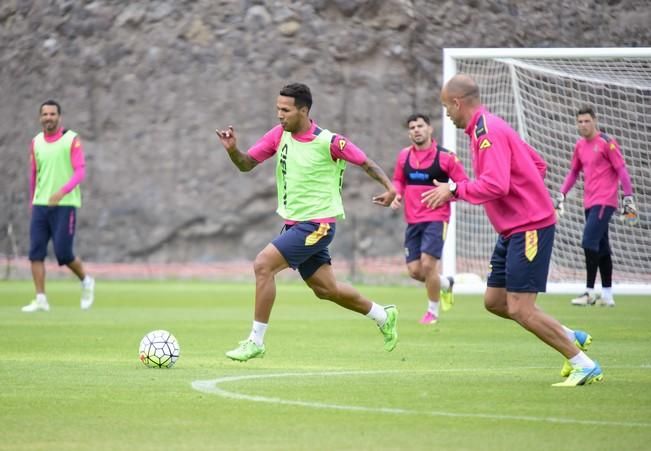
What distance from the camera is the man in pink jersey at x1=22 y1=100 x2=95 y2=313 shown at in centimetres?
1691

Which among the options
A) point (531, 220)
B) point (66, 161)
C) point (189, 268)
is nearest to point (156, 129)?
point (189, 268)

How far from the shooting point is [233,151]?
1063 centimetres

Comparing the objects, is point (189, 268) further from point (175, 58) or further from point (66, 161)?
point (66, 161)

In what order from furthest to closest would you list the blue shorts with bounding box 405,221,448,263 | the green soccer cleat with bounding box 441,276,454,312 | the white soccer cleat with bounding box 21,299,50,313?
the white soccer cleat with bounding box 21,299,50,313 → the green soccer cleat with bounding box 441,276,454,312 → the blue shorts with bounding box 405,221,448,263

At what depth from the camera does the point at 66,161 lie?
17250mm

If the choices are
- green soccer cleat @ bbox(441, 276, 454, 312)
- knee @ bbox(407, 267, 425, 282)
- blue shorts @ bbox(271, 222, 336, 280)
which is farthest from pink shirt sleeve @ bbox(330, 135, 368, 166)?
green soccer cleat @ bbox(441, 276, 454, 312)

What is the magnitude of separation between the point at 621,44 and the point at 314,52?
274 inches

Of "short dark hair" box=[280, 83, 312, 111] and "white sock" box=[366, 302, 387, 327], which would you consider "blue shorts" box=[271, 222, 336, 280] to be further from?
"short dark hair" box=[280, 83, 312, 111]

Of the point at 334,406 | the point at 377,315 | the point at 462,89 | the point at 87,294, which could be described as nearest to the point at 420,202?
the point at 377,315

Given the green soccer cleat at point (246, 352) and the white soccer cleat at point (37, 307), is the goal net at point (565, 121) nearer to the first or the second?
the white soccer cleat at point (37, 307)

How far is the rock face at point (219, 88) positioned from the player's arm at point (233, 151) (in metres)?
18.2

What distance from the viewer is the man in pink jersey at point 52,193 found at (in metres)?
16.9

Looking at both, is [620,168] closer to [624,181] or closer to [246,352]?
[624,181]

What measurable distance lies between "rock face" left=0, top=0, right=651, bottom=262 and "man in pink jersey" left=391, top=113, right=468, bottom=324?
1291 cm
